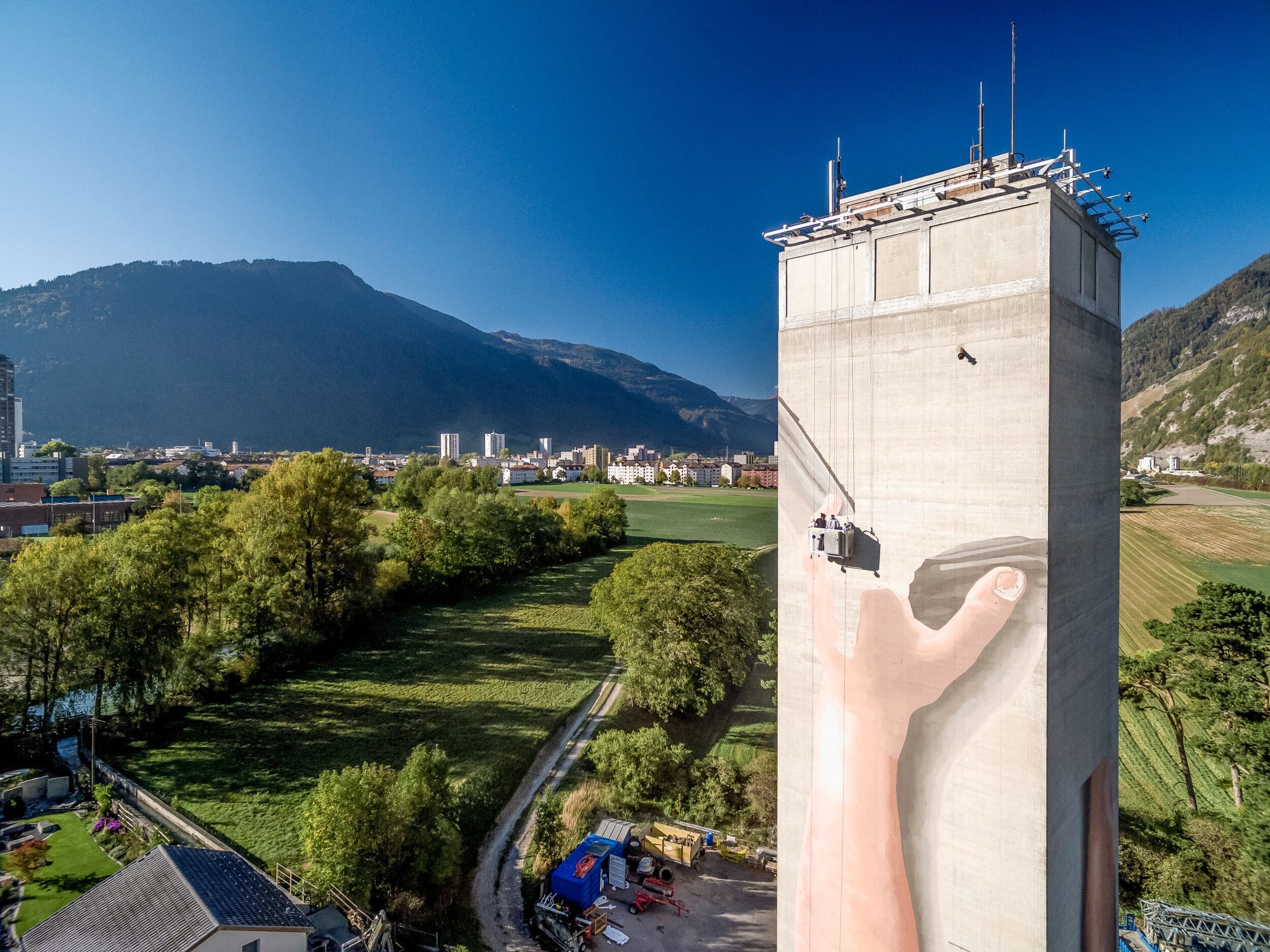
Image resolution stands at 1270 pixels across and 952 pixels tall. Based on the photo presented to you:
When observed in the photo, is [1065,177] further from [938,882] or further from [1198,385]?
[1198,385]

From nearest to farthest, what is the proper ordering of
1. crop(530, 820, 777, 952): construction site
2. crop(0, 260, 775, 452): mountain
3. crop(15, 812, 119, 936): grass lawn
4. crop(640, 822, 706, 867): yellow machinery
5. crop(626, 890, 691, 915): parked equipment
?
1. crop(15, 812, 119, 936): grass lawn
2. crop(530, 820, 777, 952): construction site
3. crop(626, 890, 691, 915): parked equipment
4. crop(640, 822, 706, 867): yellow machinery
5. crop(0, 260, 775, 452): mountain

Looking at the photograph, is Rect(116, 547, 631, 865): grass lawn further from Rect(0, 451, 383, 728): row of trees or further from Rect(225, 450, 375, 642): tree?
Rect(225, 450, 375, 642): tree

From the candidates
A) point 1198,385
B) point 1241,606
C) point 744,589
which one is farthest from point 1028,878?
point 1198,385

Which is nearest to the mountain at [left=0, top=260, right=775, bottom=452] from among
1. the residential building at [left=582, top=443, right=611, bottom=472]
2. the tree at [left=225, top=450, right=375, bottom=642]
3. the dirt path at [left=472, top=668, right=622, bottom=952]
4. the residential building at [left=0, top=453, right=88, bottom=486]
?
the residential building at [left=582, top=443, right=611, bottom=472]

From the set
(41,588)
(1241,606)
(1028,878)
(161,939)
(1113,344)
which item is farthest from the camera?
(41,588)

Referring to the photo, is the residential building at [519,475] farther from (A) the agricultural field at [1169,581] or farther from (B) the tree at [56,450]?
(A) the agricultural field at [1169,581]
